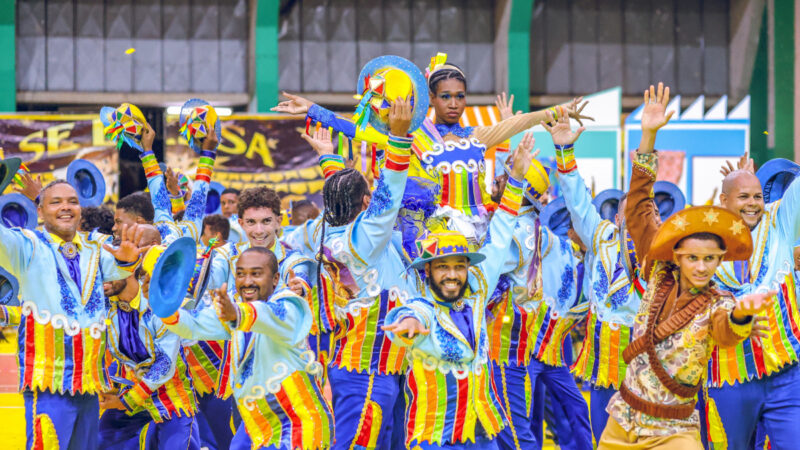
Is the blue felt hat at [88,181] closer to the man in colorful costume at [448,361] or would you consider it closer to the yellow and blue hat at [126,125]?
the yellow and blue hat at [126,125]

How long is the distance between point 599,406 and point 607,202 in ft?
8.66

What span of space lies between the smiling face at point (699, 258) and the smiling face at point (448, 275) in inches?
41.0

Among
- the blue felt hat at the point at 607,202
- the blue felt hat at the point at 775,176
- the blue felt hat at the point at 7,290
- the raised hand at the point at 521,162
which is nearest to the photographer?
the raised hand at the point at 521,162

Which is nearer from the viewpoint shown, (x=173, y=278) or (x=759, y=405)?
(x=173, y=278)

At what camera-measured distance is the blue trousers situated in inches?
255

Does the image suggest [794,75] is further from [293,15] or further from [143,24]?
[143,24]

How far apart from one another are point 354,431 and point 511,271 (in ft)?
4.81

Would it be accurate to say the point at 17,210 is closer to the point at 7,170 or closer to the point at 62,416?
the point at 62,416

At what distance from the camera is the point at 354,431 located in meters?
6.37

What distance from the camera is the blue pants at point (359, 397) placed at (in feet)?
21.1

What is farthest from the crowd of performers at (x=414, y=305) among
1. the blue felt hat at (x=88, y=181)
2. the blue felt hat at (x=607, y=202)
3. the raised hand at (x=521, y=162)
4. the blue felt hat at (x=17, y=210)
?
the blue felt hat at (x=17, y=210)

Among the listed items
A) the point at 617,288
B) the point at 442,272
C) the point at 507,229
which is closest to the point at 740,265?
the point at 617,288

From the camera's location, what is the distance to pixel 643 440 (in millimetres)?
5250

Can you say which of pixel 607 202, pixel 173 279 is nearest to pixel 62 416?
pixel 173 279
